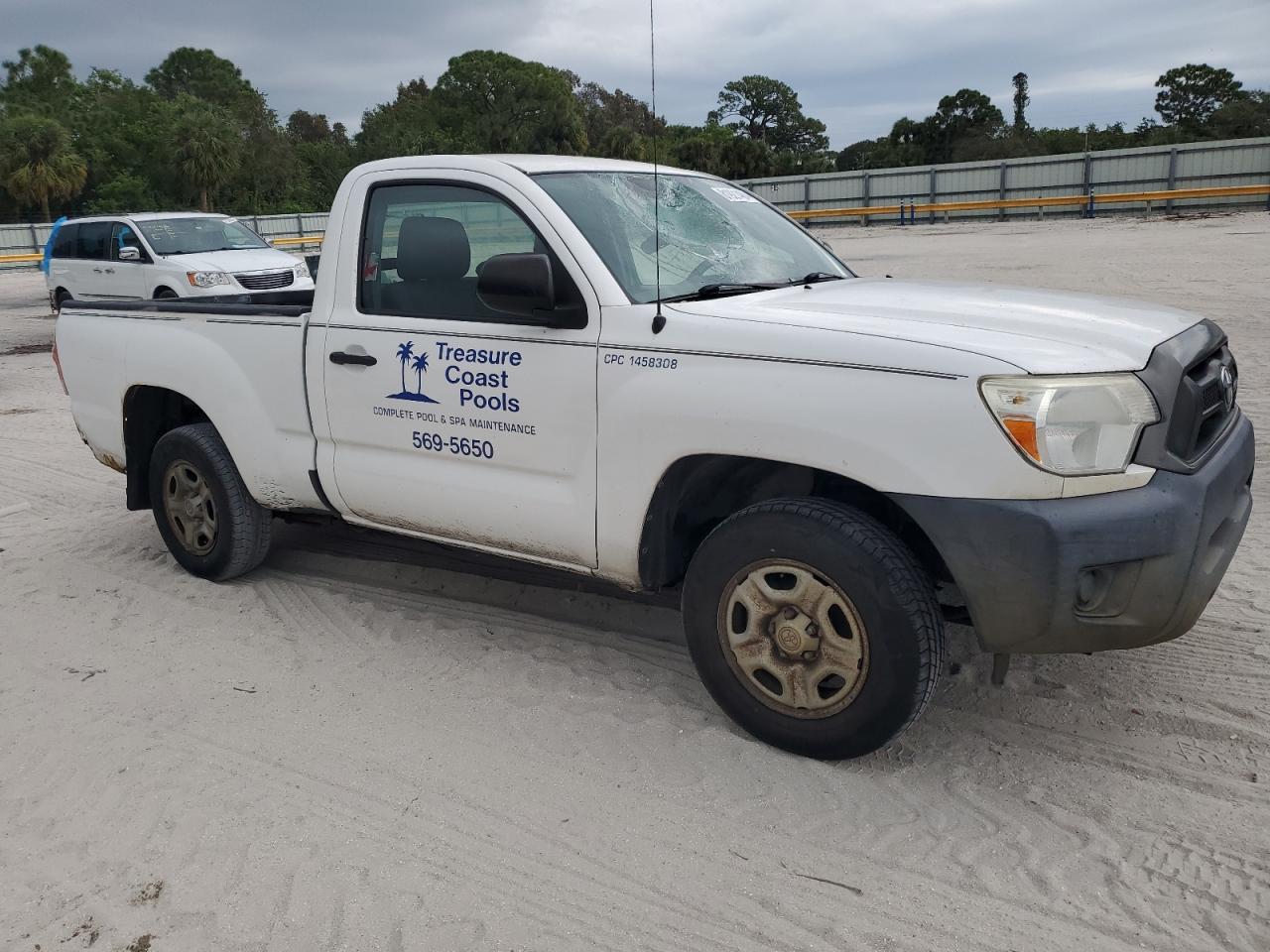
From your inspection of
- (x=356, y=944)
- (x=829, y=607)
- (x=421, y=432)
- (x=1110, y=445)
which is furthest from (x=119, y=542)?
(x=1110, y=445)

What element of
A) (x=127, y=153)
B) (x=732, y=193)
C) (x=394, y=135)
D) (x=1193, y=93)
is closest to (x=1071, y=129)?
(x=1193, y=93)

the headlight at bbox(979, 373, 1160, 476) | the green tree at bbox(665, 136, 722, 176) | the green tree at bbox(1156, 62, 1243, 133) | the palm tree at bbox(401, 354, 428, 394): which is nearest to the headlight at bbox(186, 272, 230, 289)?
the palm tree at bbox(401, 354, 428, 394)

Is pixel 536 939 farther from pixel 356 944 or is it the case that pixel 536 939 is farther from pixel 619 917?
pixel 356 944

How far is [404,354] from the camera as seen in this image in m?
4.10

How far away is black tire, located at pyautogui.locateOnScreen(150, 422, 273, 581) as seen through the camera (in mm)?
5004

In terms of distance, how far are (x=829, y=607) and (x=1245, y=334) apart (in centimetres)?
893

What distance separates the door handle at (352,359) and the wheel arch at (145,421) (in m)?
1.36

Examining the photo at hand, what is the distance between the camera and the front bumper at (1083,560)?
9.38 feet

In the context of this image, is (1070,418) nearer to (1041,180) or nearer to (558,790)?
(558,790)

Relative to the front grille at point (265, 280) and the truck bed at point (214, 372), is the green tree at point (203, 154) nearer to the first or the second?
the front grille at point (265, 280)

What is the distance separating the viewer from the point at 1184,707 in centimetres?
369

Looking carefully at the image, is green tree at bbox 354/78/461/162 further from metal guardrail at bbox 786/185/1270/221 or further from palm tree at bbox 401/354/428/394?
palm tree at bbox 401/354/428/394

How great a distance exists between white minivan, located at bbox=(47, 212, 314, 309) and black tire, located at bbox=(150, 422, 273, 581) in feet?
33.6

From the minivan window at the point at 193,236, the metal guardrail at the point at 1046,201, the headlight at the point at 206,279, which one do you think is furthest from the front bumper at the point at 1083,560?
the metal guardrail at the point at 1046,201
